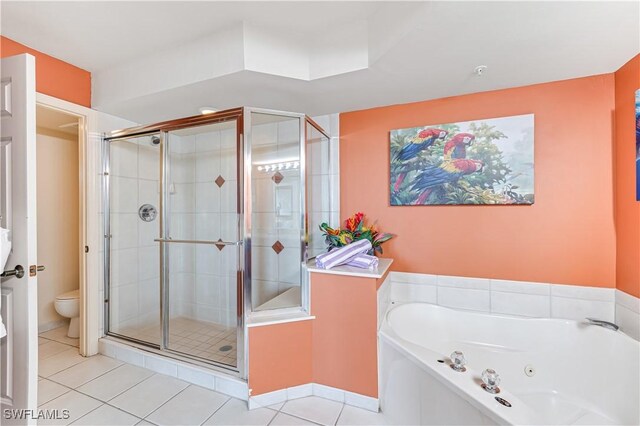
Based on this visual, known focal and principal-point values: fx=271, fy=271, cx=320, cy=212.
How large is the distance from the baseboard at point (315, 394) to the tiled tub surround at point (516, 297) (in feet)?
1.78

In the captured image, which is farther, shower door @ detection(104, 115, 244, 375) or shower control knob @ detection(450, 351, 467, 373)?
shower door @ detection(104, 115, 244, 375)

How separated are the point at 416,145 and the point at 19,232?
7.98 feet

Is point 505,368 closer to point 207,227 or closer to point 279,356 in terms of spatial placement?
point 279,356

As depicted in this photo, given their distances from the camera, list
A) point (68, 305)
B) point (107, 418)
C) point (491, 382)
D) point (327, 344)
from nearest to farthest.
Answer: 1. point (491, 382)
2. point (107, 418)
3. point (327, 344)
4. point (68, 305)

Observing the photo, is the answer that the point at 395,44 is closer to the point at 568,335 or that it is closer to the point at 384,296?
the point at 384,296

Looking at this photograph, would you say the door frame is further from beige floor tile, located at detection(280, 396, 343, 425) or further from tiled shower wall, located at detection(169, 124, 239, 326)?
beige floor tile, located at detection(280, 396, 343, 425)

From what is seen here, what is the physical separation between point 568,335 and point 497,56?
5.72 ft

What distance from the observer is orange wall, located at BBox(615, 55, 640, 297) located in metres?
1.55

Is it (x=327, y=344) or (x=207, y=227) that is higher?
(x=207, y=227)

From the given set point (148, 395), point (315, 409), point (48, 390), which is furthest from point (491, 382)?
point (48, 390)

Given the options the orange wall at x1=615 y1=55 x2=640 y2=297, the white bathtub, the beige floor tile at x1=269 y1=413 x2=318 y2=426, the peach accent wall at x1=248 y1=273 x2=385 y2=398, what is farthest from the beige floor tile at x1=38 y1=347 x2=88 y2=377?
the orange wall at x1=615 y1=55 x2=640 y2=297

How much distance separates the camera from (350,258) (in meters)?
1.87

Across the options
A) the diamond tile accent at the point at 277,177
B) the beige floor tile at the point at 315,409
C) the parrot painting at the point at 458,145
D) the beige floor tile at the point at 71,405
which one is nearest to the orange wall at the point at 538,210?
the parrot painting at the point at 458,145

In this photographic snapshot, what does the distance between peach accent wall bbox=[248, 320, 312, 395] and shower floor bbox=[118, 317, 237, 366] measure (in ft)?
1.07
